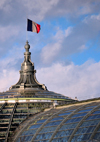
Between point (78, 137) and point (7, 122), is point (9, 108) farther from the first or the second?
point (78, 137)

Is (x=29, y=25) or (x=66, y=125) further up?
(x=29, y=25)

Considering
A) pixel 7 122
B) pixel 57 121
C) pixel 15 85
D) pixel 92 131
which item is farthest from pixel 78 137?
pixel 15 85

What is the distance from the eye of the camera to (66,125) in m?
99.5

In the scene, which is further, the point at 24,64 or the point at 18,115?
the point at 24,64

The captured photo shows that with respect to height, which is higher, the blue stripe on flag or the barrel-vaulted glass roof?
the blue stripe on flag

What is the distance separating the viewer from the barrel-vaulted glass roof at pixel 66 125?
303ft

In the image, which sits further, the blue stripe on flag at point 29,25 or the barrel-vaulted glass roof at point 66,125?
the blue stripe on flag at point 29,25

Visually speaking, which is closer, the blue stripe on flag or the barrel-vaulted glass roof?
the barrel-vaulted glass roof

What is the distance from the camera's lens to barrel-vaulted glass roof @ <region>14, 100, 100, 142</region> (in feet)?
303

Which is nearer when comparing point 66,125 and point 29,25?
point 66,125

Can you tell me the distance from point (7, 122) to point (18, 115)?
527 centimetres

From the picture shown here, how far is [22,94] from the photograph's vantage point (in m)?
154

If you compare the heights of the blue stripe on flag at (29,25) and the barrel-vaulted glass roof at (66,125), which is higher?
the blue stripe on flag at (29,25)

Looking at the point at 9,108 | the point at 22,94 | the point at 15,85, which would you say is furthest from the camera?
the point at 15,85
